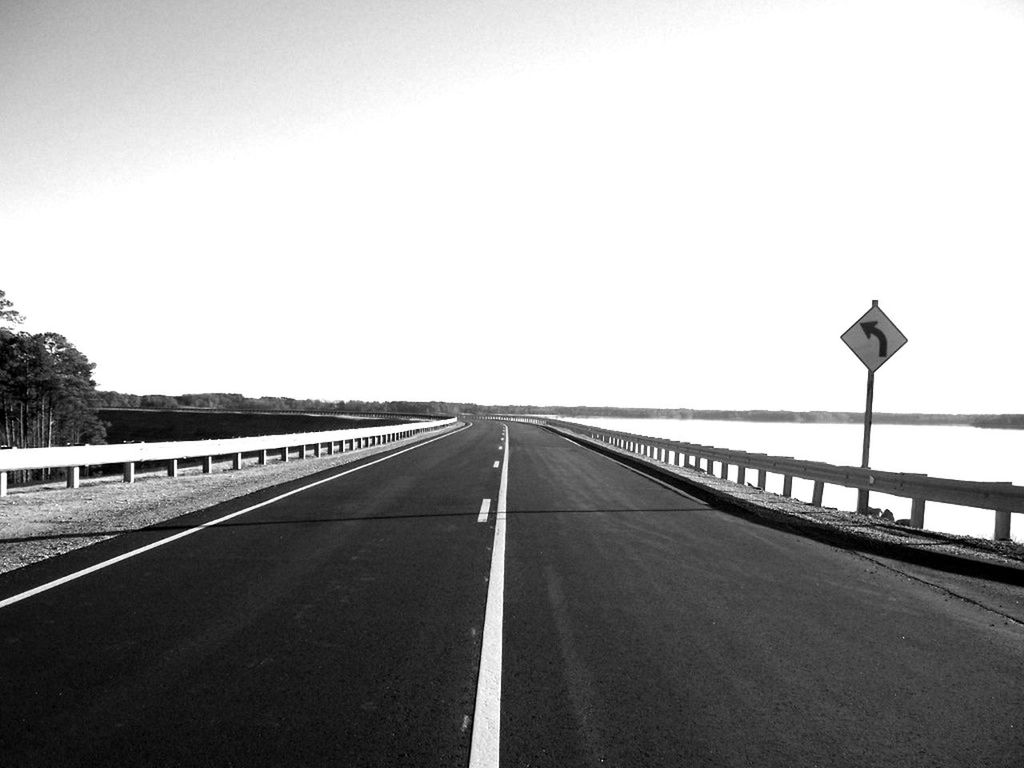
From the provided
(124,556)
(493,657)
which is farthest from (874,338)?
(124,556)

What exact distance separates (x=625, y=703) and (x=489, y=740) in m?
0.92

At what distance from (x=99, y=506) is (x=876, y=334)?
584 inches

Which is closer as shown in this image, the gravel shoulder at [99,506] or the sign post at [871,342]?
the gravel shoulder at [99,506]

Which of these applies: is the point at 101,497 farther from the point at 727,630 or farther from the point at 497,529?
the point at 727,630

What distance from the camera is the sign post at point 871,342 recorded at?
38.7ft

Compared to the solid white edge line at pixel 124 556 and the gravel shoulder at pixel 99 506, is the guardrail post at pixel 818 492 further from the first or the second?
the gravel shoulder at pixel 99 506

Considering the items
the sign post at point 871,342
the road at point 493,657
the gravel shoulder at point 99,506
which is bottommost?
the gravel shoulder at point 99,506

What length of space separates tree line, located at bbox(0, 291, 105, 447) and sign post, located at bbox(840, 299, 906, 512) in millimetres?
57729

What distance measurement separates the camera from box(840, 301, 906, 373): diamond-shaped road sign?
Result: 38.9 feet

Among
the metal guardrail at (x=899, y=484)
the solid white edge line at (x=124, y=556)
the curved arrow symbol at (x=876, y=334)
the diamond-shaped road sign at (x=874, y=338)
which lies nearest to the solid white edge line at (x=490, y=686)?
the solid white edge line at (x=124, y=556)

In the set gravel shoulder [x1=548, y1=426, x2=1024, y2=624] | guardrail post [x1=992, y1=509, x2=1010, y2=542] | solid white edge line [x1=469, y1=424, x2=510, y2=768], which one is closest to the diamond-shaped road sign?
gravel shoulder [x1=548, y1=426, x2=1024, y2=624]

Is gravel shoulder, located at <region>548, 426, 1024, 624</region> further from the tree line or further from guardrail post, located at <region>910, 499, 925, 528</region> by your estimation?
the tree line

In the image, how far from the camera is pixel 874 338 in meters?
12.0

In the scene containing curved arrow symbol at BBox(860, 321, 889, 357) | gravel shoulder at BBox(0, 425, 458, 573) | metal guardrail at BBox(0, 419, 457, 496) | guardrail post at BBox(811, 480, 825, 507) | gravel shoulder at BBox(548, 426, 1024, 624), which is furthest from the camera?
guardrail post at BBox(811, 480, 825, 507)
